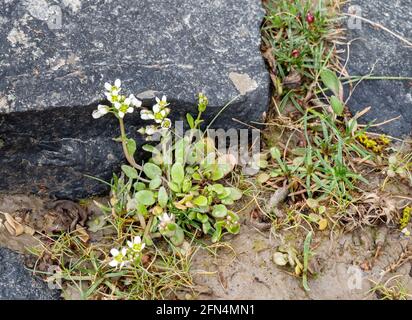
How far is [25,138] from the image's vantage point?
3146 mm

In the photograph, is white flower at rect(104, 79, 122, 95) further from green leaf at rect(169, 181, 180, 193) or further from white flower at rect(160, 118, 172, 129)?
green leaf at rect(169, 181, 180, 193)

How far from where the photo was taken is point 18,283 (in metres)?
2.97

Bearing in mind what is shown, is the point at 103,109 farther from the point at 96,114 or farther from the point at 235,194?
the point at 235,194

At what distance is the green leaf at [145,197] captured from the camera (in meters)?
3.10

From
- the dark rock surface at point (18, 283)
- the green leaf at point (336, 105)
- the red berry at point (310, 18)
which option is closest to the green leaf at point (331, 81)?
the green leaf at point (336, 105)

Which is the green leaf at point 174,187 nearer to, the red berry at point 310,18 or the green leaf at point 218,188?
the green leaf at point 218,188

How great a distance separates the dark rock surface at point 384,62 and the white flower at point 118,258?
1523mm

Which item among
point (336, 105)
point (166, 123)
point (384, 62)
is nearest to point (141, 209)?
point (166, 123)

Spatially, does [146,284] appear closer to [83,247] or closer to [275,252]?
[83,247]

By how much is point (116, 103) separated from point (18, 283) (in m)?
0.99

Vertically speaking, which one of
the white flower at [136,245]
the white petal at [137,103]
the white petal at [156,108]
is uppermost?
the white petal at [137,103]

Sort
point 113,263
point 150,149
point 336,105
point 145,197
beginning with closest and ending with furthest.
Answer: point 113,263 → point 145,197 → point 150,149 → point 336,105

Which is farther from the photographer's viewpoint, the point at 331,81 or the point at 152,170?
the point at 331,81

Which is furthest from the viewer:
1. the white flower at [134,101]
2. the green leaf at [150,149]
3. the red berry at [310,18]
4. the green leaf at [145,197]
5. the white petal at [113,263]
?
the red berry at [310,18]
